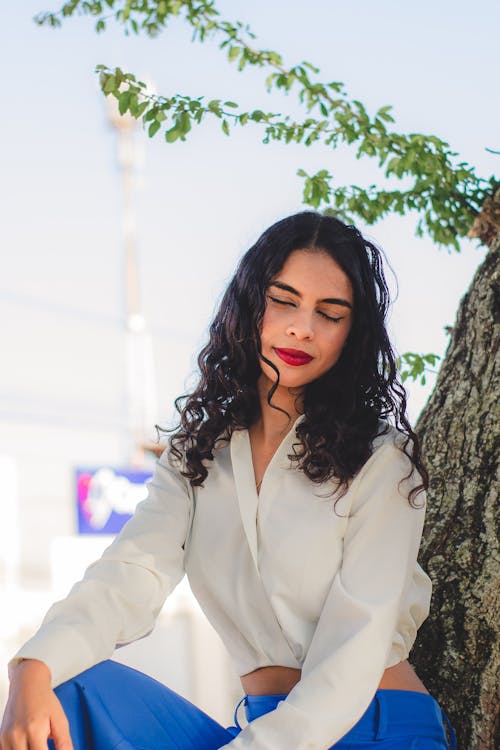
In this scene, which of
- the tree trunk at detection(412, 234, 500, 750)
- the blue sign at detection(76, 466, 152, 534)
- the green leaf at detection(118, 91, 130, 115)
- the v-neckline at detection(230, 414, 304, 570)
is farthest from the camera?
the blue sign at detection(76, 466, 152, 534)

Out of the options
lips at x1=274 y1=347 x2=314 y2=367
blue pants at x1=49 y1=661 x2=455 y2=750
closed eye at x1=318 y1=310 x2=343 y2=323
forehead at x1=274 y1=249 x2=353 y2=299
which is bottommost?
blue pants at x1=49 y1=661 x2=455 y2=750

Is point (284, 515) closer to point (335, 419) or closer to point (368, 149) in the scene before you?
point (335, 419)

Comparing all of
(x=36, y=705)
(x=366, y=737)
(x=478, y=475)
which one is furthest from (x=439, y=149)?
(x=36, y=705)

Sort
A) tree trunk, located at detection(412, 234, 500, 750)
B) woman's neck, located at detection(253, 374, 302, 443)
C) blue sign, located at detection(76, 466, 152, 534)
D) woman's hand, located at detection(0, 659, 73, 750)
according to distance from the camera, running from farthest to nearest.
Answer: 1. blue sign, located at detection(76, 466, 152, 534)
2. tree trunk, located at detection(412, 234, 500, 750)
3. woman's neck, located at detection(253, 374, 302, 443)
4. woman's hand, located at detection(0, 659, 73, 750)

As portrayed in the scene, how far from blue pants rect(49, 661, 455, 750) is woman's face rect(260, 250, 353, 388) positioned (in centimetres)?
61

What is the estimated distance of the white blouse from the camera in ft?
5.63

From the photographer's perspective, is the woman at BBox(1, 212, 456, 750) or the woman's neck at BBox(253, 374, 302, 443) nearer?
the woman at BBox(1, 212, 456, 750)

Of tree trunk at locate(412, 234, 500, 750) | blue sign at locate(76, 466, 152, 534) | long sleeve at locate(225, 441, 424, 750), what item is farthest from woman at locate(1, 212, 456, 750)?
blue sign at locate(76, 466, 152, 534)

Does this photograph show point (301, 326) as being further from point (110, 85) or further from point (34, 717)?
point (110, 85)

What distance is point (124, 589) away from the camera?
1.94 metres

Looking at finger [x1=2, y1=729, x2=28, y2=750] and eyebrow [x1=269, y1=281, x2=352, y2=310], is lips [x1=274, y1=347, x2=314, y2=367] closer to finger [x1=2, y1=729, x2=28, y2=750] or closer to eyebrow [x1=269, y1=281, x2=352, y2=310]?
eyebrow [x1=269, y1=281, x2=352, y2=310]

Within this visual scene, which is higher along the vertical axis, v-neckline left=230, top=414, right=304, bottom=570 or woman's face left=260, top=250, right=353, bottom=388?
woman's face left=260, top=250, right=353, bottom=388

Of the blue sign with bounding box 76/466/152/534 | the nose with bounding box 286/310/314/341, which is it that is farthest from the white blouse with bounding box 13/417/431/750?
the blue sign with bounding box 76/466/152/534

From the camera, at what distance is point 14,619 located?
13.9ft
